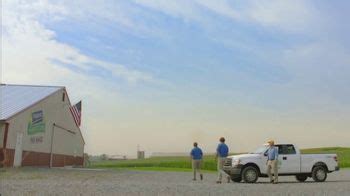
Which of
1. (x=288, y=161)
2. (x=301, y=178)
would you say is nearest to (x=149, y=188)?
(x=288, y=161)

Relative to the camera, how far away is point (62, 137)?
4072cm

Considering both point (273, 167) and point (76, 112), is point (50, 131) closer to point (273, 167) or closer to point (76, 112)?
point (76, 112)

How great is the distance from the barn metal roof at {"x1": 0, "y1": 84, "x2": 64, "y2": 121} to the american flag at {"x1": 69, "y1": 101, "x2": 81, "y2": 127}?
16.2 feet

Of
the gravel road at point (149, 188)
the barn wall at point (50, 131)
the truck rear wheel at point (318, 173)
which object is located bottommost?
the gravel road at point (149, 188)

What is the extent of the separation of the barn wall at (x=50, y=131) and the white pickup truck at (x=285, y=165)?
1571 centimetres

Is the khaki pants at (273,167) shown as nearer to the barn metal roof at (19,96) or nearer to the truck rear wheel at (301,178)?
the truck rear wheel at (301,178)

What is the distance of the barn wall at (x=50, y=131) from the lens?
31.8 meters

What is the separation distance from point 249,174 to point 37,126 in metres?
18.5

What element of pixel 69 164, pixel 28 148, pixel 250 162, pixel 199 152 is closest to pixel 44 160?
pixel 28 148

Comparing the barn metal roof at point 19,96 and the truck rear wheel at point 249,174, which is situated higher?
the barn metal roof at point 19,96

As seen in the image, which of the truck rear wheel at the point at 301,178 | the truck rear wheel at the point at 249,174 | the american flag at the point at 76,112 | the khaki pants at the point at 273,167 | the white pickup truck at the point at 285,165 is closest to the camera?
the khaki pants at the point at 273,167

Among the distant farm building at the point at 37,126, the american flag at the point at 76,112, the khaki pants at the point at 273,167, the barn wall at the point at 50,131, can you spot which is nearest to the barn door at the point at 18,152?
the distant farm building at the point at 37,126

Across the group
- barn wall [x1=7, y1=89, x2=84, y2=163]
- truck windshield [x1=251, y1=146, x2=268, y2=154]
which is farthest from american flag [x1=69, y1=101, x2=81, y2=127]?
truck windshield [x1=251, y1=146, x2=268, y2=154]

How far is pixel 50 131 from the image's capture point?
37.5 m
